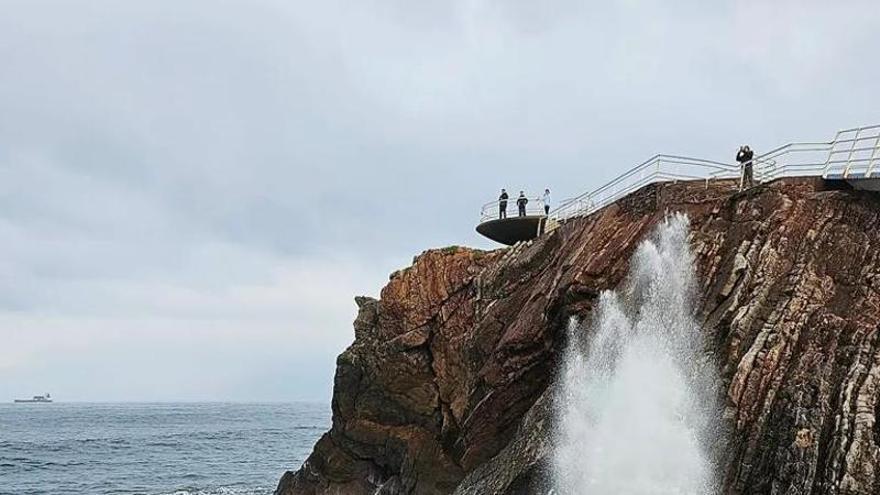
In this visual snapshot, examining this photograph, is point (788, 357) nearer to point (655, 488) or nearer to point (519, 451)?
point (655, 488)

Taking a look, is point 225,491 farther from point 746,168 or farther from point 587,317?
point 746,168

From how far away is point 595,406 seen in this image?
81.4 feet

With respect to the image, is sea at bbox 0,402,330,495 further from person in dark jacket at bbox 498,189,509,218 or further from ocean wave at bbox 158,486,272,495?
person in dark jacket at bbox 498,189,509,218

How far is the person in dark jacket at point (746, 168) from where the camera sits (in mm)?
25031

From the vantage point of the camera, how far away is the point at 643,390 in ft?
76.7

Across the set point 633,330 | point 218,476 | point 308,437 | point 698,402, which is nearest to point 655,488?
point 698,402

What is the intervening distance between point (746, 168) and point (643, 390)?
734 centimetres

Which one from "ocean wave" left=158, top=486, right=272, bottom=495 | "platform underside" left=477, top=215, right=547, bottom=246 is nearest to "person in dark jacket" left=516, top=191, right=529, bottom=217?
"platform underside" left=477, top=215, right=547, bottom=246

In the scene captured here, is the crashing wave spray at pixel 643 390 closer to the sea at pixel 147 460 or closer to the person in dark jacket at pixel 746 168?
the person in dark jacket at pixel 746 168

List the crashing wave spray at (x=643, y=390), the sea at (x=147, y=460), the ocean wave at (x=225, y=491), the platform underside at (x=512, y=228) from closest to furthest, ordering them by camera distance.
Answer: the crashing wave spray at (x=643, y=390), the platform underside at (x=512, y=228), the ocean wave at (x=225, y=491), the sea at (x=147, y=460)

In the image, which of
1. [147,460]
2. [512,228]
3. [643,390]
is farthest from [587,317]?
[147,460]

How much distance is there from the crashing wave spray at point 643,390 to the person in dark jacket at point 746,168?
2.07 metres

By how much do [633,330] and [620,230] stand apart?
377cm

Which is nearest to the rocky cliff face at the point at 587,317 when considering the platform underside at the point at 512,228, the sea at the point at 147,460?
the platform underside at the point at 512,228
